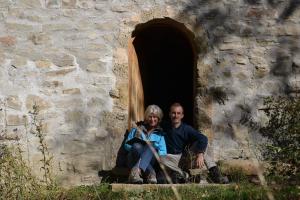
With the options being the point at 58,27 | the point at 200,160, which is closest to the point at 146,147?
the point at 200,160

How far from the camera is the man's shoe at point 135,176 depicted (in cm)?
570

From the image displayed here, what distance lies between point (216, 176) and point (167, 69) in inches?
100

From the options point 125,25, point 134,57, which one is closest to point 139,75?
point 134,57

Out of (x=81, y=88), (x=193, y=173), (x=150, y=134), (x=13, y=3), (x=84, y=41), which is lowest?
(x=193, y=173)

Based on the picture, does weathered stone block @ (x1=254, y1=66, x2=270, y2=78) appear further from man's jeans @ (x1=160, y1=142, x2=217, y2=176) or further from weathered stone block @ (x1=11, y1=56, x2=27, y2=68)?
weathered stone block @ (x1=11, y1=56, x2=27, y2=68)

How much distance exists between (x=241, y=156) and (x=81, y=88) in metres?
1.92

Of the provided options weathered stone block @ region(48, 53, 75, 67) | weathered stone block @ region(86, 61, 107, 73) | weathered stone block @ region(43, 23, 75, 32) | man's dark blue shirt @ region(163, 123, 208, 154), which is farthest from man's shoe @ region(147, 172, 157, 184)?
Result: weathered stone block @ region(43, 23, 75, 32)

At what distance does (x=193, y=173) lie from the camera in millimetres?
5895

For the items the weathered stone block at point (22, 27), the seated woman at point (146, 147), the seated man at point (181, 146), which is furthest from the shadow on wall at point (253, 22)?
the weathered stone block at point (22, 27)

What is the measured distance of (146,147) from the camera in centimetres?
588

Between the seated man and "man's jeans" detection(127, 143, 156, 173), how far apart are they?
0.13m

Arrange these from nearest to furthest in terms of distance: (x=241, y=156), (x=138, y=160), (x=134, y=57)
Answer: (x=138, y=160) < (x=241, y=156) < (x=134, y=57)

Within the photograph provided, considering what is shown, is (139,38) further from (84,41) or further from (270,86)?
(270,86)

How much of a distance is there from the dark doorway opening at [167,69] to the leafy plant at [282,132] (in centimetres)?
159
